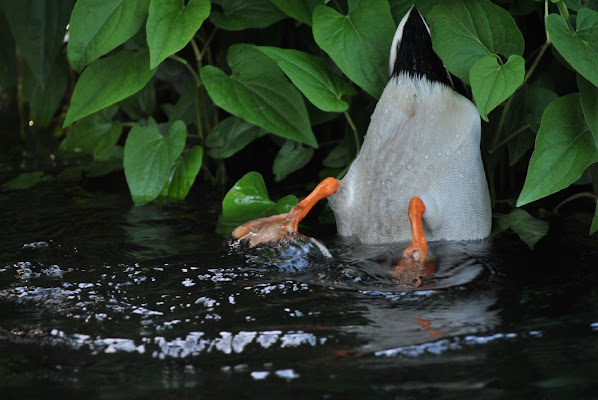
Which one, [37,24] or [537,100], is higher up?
[37,24]

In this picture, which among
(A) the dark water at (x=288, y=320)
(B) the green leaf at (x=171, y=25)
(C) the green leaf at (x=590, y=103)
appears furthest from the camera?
(B) the green leaf at (x=171, y=25)

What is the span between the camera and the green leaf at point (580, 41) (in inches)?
80.2

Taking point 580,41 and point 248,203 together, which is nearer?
point 580,41

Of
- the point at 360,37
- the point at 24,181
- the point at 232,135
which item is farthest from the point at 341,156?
the point at 24,181

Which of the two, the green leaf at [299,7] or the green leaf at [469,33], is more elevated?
the green leaf at [299,7]

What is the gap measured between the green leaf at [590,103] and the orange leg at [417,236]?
52cm

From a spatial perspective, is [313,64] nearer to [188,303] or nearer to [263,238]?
[263,238]

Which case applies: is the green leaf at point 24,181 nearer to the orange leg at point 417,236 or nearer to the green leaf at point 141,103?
the green leaf at point 141,103

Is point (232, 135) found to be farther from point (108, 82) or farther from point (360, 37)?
point (360, 37)

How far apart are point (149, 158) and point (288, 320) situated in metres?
1.16

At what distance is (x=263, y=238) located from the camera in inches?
92.8

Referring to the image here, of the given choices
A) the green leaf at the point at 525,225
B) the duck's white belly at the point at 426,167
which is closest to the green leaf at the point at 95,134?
the duck's white belly at the point at 426,167

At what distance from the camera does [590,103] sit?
2.18 metres

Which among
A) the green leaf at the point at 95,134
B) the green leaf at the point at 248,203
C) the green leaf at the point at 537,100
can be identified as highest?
the green leaf at the point at 95,134
